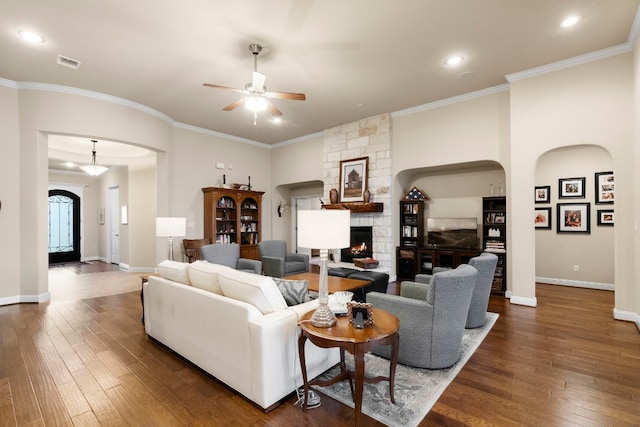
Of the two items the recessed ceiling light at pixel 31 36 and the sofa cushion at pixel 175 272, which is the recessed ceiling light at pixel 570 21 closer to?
the sofa cushion at pixel 175 272

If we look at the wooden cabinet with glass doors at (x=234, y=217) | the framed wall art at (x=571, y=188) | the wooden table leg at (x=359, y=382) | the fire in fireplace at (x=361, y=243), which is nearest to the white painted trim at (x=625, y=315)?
the framed wall art at (x=571, y=188)

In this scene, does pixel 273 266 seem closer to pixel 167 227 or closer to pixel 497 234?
pixel 167 227

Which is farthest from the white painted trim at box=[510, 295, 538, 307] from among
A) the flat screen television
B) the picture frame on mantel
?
the picture frame on mantel

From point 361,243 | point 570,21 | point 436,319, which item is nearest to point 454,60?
point 570,21

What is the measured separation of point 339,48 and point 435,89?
81.4 inches

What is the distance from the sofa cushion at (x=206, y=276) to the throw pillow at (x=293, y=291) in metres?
0.48

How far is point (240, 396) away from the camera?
2.21 m

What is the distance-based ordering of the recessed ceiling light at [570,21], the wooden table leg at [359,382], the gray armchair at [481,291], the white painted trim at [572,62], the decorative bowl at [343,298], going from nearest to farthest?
1. the wooden table leg at [359,382]
2. the decorative bowl at [343,298]
3. the recessed ceiling light at [570,21]
4. the gray armchair at [481,291]
5. the white painted trim at [572,62]

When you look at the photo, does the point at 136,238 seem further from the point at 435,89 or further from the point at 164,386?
the point at 435,89

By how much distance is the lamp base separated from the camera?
197 cm

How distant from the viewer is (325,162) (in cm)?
706

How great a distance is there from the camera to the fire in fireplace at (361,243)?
251 inches

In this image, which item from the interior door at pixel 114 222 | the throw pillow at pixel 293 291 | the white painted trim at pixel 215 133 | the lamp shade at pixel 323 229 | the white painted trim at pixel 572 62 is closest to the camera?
the lamp shade at pixel 323 229

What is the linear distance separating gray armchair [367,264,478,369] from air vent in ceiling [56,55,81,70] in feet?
16.0
